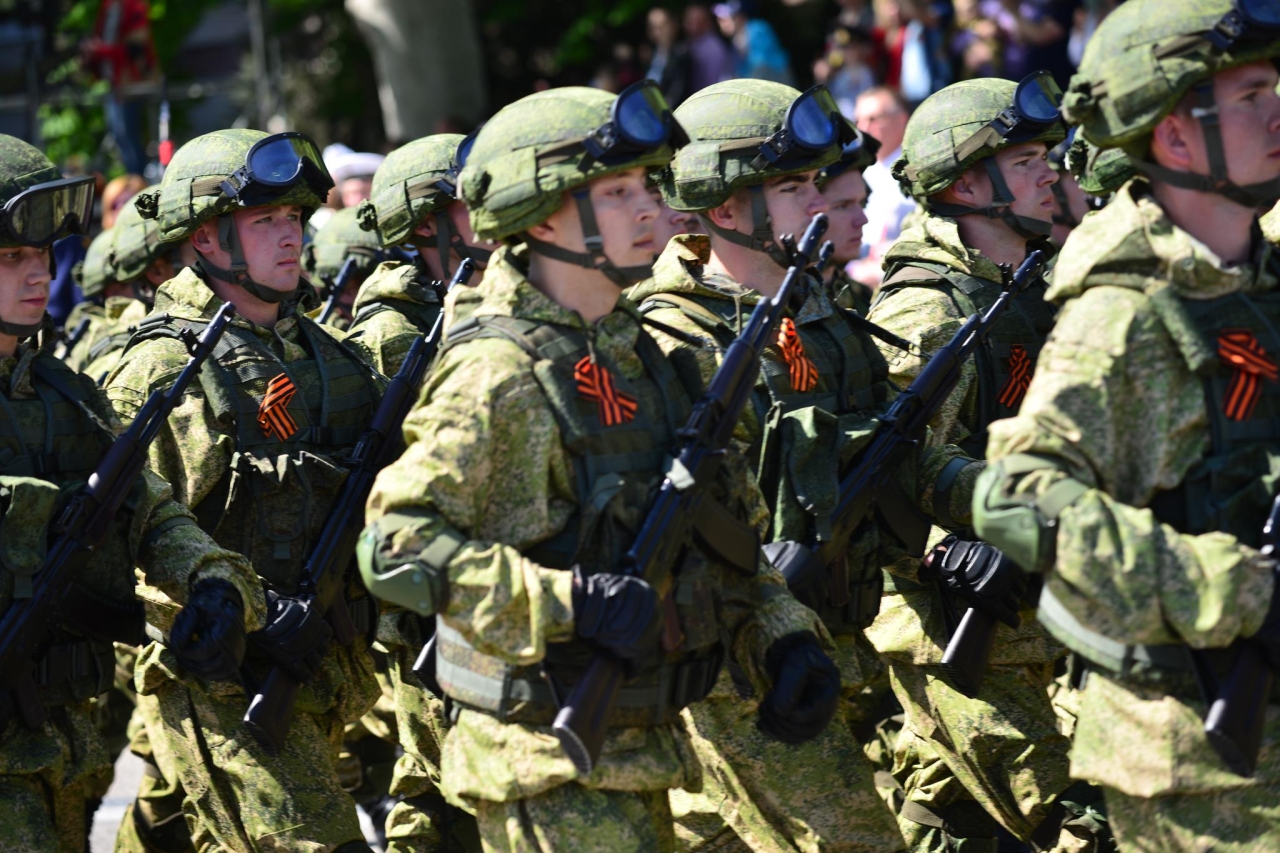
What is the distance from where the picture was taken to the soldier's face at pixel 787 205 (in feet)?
19.6

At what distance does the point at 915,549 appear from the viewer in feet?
19.8

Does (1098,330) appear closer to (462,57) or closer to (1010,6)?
(1010,6)

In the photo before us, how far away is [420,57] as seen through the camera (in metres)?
16.2

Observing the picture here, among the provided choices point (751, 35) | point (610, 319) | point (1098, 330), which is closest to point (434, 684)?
point (610, 319)

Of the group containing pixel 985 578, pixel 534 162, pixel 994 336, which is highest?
pixel 534 162

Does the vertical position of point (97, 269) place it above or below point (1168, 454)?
above

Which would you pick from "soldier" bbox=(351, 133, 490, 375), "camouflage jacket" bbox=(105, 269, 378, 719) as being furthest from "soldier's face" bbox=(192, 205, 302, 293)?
"soldier" bbox=(351, 133, 490, 375)

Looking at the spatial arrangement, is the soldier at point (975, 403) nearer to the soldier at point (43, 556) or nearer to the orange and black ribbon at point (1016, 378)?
the orange and black ribbon at point (1016, 378)

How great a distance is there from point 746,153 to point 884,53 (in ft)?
25.9

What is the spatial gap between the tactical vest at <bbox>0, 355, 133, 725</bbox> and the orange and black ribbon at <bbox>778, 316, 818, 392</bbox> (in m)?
1.89

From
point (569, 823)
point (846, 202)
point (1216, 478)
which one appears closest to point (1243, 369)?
point (1216, 478)

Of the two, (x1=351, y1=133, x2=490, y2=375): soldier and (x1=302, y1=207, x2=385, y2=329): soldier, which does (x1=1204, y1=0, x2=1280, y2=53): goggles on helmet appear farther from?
(x1=302, y1=207, x2=385, y2=329): soldier

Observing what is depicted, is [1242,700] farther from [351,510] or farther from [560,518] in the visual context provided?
[351,510]

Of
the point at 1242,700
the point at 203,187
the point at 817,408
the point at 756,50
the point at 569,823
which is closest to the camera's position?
the point at 1242,700
